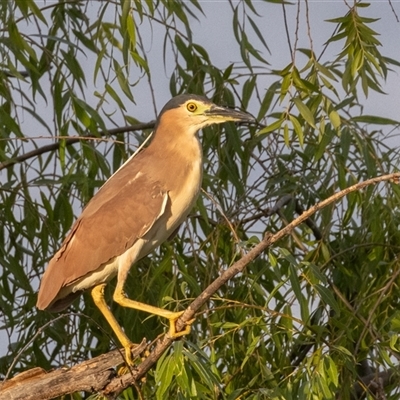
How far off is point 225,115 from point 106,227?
468mm

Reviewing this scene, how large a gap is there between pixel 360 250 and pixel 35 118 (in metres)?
1.05

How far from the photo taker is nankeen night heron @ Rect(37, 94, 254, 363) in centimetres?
296

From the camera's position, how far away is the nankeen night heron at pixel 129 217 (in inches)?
116

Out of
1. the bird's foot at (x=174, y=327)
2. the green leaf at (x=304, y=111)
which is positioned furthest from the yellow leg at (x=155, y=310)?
the green leaf at (x=304, y=111)

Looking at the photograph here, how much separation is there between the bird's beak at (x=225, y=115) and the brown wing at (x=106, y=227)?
26 centimetres

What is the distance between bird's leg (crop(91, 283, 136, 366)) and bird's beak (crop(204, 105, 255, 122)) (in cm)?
59

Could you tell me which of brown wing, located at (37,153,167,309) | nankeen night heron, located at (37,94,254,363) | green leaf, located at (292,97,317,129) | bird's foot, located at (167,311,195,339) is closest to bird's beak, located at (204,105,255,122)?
nankeen night heron, located at (37,94,254,363)

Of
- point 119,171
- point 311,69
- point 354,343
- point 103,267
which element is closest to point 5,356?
point 103,267

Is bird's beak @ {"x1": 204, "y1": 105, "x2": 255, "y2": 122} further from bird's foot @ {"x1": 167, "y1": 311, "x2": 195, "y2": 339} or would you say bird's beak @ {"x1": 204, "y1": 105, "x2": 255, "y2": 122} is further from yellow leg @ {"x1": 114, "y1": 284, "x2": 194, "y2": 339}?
bird's foot @ {"x1": 167, "y1": 311, "x2": 195, "y2": 339}

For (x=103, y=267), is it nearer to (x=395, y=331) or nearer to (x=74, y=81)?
(x=74, y=81)

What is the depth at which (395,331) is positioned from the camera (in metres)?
2.45

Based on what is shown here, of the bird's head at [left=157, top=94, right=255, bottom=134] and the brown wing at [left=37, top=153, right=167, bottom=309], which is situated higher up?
the bird's head at [left=157, top=94, right=255, bottom=134]

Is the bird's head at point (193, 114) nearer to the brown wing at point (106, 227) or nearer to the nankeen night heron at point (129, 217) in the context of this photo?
the nankeen night heron at point (129, 217)

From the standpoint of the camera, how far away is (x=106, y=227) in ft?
9.89
